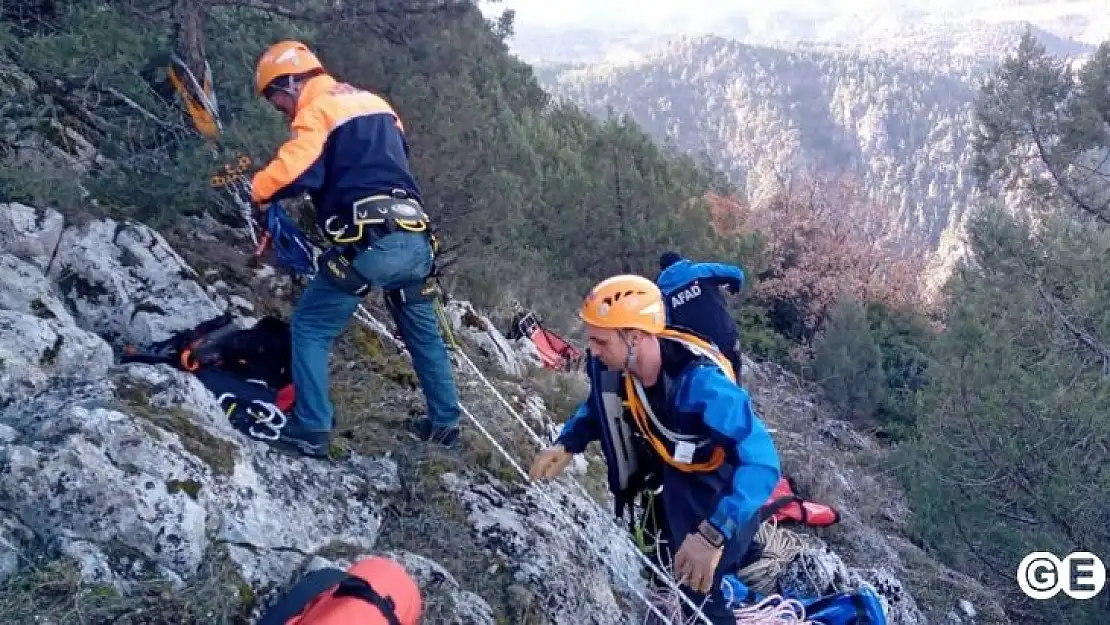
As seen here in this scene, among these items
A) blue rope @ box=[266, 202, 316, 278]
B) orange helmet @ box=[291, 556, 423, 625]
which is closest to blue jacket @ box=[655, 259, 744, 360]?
blue rope @ box=[266, 202, 316, 278]

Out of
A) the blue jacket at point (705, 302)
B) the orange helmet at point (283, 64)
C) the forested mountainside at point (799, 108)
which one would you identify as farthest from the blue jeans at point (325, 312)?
the forested mountainside at point (799, 108)

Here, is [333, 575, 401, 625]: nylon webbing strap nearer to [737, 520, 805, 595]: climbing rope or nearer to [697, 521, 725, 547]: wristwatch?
[697, 521, 725, 547]: wristwatch

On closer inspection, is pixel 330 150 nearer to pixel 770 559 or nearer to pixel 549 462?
pixel 549 462

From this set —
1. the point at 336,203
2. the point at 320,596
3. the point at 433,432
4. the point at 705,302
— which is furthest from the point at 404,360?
the point at 320,596

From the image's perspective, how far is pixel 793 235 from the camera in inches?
918

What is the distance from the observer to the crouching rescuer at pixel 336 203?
3.95m

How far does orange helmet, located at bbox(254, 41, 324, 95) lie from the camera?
409 centimetres

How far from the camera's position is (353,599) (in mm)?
2895

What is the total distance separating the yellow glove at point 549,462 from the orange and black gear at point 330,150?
1368 millimetres

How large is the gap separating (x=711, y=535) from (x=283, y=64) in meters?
2.80

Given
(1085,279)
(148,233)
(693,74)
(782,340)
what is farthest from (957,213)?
(148,233)

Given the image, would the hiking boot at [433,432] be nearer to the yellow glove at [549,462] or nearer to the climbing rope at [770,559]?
the yellow glove at [549,462]

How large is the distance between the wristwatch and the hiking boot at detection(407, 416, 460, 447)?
1.79m

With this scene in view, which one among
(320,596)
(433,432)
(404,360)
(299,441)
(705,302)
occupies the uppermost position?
(705,302)
